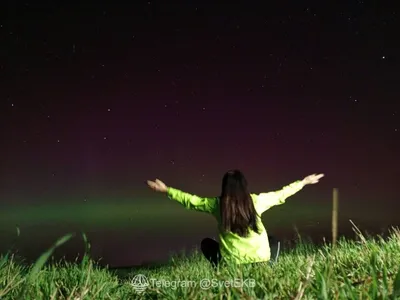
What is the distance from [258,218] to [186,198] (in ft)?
2.75

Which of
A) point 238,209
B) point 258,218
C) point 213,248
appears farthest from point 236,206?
point 213,248

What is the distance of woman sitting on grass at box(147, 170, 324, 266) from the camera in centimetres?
510

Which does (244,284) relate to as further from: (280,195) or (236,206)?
(280,195)

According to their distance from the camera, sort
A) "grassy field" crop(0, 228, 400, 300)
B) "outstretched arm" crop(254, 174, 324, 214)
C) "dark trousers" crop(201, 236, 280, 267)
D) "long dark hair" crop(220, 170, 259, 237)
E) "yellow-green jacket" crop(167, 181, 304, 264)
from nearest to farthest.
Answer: "grassy field" crop(0, 228, 400, 300) < "long dark hair" crop(220, 170, 259, 237) < "yellow-green jacket" crop(167, 181, 304, 264) < "outstretched arm" crop(254, 174, 324, 214) < "dark trousers" crop(201, 236, 280, 267)

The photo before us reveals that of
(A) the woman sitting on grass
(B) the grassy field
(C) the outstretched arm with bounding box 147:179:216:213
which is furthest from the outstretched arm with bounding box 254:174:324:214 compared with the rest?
(B) the grassy field

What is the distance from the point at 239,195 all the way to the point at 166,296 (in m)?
3.16

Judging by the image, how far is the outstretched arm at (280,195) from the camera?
5.41 m

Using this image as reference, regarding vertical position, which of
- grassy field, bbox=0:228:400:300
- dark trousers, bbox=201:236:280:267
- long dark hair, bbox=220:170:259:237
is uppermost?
long dark hair, bbox=220:170:259:237

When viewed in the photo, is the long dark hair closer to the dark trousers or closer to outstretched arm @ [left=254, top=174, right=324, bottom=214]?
outstretched arm @ [left=254, top=174, right=324, bottom=214]

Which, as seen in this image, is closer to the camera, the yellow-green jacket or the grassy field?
the grassy field

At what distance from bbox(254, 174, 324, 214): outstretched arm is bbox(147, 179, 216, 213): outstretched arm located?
0.50 m

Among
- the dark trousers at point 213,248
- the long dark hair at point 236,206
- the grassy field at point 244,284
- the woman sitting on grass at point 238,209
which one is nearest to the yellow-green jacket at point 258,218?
the woman sitting on grass at point 238,209

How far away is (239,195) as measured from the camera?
5.08 metres

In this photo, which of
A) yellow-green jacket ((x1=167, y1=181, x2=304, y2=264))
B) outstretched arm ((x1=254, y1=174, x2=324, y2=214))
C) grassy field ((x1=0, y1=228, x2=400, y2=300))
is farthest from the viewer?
outstretched arm ((x1=254, y1=174, x2=324, y2=214))
